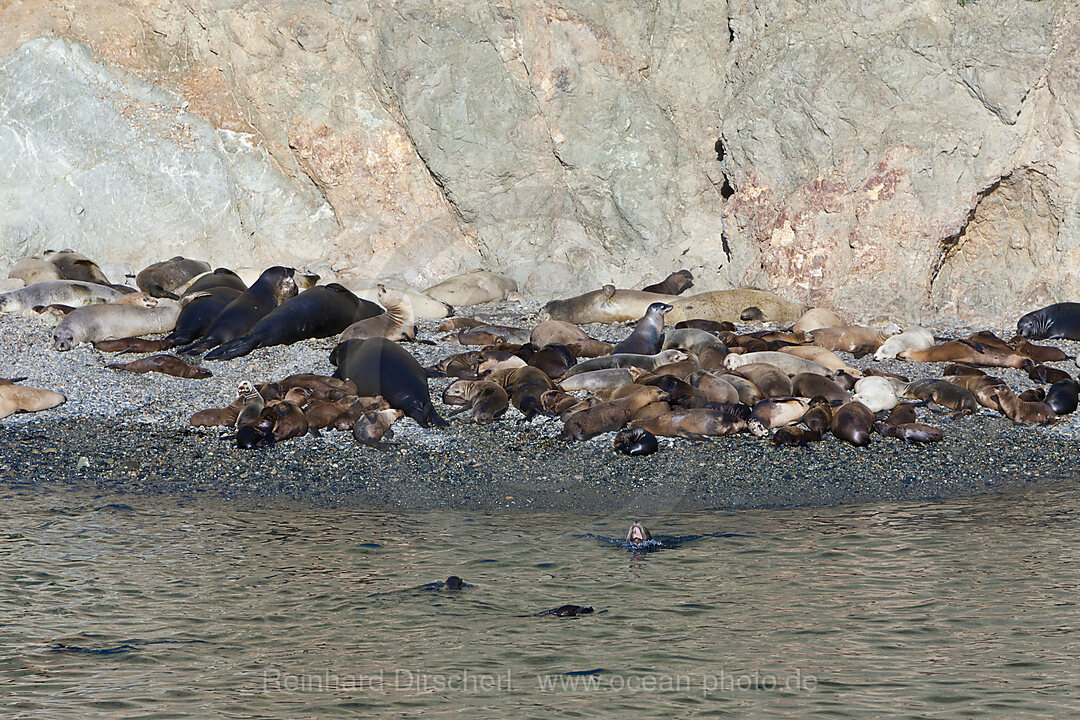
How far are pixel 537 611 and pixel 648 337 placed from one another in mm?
5529

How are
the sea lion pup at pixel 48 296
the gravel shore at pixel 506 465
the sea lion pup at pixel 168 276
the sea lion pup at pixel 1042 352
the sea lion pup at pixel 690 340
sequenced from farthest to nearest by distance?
the sea lion pup at pixel 168 276
the sea lion pup at pixel 48 296
the sea lion pup at pixel 690 340
the sea lion pup at pixel 1042 352
the gravel shore at pixel 506 465

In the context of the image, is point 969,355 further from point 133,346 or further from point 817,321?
point 133,346

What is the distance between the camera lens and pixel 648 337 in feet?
32.3

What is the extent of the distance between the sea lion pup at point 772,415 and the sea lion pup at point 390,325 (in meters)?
3.93

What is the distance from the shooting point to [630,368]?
889 centimetres

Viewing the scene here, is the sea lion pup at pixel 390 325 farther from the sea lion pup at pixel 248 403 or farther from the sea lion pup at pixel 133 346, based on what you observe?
the sea lion pup at pixel 248 403

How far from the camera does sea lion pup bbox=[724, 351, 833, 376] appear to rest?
8.79 m

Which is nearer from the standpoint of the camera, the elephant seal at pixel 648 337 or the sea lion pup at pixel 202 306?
the elephant seal at pixel 648 337

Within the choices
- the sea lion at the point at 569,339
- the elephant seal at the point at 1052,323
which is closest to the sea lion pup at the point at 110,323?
the sea lion at the point at 569,339

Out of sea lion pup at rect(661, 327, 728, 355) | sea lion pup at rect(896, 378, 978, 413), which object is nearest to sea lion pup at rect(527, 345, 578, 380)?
sea lion pup at rect(661, 327, 728, 355)

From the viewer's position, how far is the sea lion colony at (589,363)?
7426 mm

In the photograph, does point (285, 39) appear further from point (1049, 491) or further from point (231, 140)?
point (1049, 491)

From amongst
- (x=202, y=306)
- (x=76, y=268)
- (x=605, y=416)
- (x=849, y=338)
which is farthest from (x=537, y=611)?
(x=76, y=268)

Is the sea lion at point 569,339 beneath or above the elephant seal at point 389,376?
above
